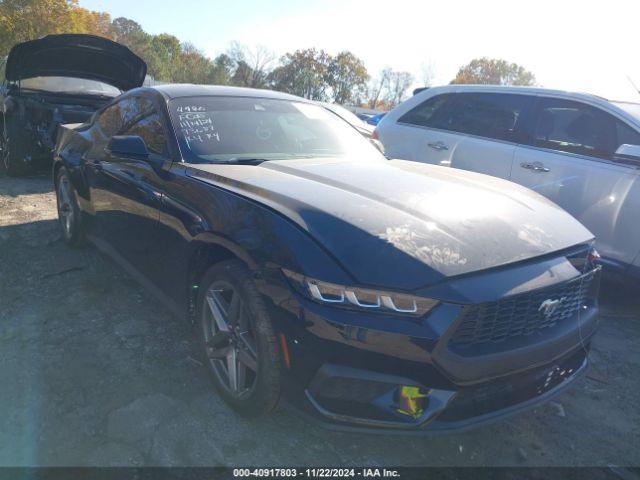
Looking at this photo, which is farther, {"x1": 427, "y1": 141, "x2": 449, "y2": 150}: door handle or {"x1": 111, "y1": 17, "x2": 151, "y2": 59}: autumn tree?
{"x1": 111, "y1": 17, "x2": 151, "y2": 59}: autumn tree

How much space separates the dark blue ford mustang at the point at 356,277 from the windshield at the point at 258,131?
0.06ft

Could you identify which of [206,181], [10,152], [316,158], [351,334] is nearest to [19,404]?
[206,181]

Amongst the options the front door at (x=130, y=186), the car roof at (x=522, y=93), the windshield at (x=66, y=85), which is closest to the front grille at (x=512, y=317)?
the front door at (x=130, y=186)

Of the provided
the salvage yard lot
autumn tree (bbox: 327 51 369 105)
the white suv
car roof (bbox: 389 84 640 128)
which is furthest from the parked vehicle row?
autumn tree (bbox: 327 51 369 105)

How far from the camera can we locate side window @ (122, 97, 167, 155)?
3109mm

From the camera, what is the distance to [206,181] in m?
2.59

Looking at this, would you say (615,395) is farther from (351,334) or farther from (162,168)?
(162,168)

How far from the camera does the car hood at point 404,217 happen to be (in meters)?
1.90

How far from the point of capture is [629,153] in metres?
3.78

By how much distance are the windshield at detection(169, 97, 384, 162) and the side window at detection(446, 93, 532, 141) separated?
1873 mm

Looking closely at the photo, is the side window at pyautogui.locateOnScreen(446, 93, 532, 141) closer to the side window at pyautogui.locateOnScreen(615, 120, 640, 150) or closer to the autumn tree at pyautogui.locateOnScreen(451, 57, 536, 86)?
the side window at pyautogui.locateOnScreen(615, 120, 640, 150)

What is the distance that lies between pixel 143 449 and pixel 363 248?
1.36m

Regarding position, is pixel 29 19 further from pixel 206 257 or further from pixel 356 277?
pixel 356 277

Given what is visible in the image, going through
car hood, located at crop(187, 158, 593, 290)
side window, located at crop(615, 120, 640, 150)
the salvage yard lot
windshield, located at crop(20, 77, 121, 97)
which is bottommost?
the salvage yard lot
